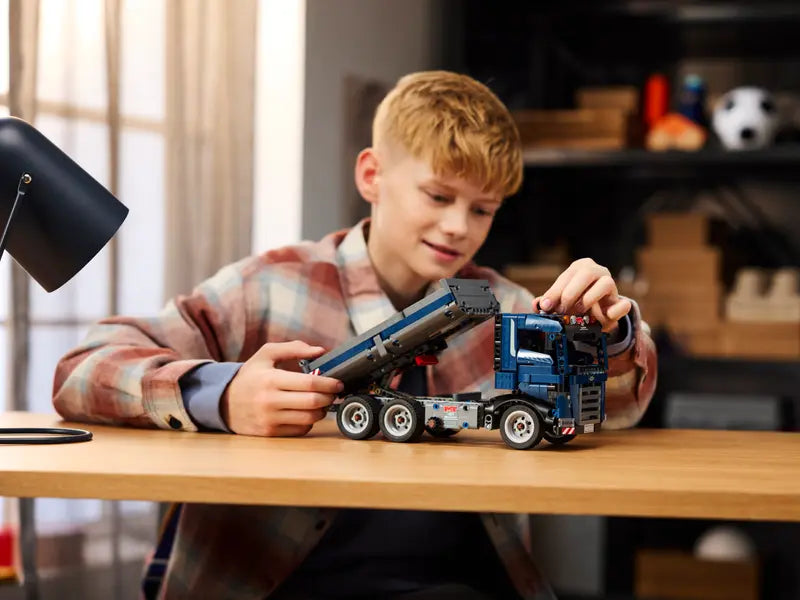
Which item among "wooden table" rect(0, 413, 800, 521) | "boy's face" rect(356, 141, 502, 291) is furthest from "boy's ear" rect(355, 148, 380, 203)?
"wooden table" rect(0, 413, 800, 521)

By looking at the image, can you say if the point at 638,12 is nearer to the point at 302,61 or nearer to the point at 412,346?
the point at 302,61

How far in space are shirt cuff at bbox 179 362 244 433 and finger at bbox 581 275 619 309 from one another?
347mm

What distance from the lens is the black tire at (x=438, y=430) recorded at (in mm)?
1133

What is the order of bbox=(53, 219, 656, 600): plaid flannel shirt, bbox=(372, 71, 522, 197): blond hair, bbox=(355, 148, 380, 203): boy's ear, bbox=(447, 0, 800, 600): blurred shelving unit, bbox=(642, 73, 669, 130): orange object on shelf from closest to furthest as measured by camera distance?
bbox=(53, 219, 656, 600): plaid flannel shirt < bbox=(372, 71, 522, 197): blond hair < bbox=(355, 148, 380, 203): boy's ear < bbox=(447, 0, 800, 600): blurred shelving unit < bbox=(642, 73, 669, 130): orange object on shelf

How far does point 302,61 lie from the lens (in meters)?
2.77

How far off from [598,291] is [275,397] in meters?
0.33

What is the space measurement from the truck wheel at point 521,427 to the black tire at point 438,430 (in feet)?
0.21

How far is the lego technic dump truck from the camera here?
1.10 m

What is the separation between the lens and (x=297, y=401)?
1.14 metres

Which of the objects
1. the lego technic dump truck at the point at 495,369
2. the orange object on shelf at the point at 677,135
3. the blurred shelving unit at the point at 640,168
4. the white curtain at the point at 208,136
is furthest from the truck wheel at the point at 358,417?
the orange object on shelf at the point at 677,135

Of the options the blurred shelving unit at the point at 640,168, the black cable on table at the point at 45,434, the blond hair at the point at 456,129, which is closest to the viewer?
the black cable on table at the point at 45,434

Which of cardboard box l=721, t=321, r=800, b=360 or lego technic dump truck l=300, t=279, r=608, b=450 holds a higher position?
lego technic dump truck l=300, t=279, r=608, b=450

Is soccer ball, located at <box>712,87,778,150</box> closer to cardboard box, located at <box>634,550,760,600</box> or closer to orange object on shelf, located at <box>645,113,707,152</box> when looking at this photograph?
orange object on shelf, located at <box>645,113,707,152</box>

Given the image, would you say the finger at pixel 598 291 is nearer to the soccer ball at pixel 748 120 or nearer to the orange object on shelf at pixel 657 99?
the soccer ball at pixel 748 120
